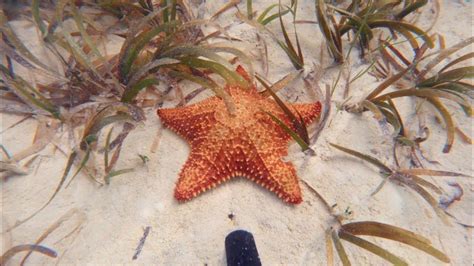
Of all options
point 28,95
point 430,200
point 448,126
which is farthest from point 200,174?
point 448,126

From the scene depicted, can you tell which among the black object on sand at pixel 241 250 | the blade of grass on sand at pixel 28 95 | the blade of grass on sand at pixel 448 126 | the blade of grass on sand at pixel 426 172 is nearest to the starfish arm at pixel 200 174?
the black object on sand at pixel 241 250

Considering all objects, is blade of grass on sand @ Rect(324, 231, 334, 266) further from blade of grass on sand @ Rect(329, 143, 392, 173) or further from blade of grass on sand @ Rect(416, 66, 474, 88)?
blade of grass on sand @ Rect(416, 66, 474, 88)

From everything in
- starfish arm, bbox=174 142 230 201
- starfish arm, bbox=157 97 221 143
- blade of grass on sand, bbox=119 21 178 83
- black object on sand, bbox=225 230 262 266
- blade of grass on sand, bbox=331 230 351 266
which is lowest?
black object on sand, bbox=225 230 262 266

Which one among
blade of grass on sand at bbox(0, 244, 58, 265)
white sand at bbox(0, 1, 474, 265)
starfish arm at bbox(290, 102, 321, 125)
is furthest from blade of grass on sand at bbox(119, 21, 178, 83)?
blade of grass on sand at bbox(0, 244, 58, 265)

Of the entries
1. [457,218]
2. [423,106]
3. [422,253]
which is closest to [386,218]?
[422,253]

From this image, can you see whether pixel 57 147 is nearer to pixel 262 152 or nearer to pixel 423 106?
pixel 262 152

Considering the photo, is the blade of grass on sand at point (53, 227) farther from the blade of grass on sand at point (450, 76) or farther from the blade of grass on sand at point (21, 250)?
the blade of grass on sand at point (450, 76)

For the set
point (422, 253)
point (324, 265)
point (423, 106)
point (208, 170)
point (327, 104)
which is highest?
point (423, 106)

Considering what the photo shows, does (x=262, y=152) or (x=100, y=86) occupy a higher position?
(x=262, y=152)
